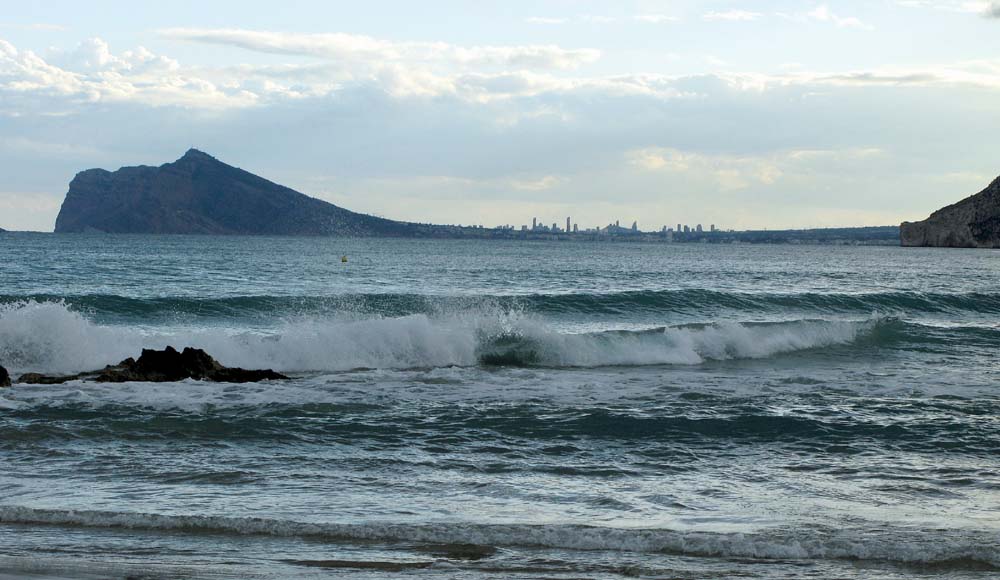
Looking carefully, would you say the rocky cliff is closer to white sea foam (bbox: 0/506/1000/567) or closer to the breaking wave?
the breaking wave

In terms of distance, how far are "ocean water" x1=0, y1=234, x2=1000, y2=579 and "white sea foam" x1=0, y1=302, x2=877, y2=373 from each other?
0.07 m

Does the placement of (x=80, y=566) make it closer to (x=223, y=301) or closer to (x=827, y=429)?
(x=827, y=429)

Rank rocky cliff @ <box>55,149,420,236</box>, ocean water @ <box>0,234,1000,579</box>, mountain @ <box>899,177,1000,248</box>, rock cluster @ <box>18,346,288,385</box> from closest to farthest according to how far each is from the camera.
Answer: ocean water @ <box>0,234,1000,579</box>
rock cluster @ <box>18,346,288,385</box>
mountain @ <box>899,177,1000,248</box>
rocky cliff @ <box>55,149,420,236</box>

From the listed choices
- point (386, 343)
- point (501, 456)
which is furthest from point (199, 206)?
point (501, 456)

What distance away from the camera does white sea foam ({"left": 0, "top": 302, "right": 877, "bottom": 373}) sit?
17.9 metres

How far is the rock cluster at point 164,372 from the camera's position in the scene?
14328mm

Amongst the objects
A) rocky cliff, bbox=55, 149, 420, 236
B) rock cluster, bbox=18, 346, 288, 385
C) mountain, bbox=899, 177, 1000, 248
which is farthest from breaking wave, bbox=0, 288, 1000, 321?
rocky cliff, bbox=55, 149, 420, 236

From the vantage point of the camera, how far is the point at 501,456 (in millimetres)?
9930

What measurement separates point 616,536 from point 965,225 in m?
163

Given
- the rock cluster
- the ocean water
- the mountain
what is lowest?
the ocean water

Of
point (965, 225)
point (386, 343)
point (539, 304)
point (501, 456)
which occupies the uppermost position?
point (965, 225)

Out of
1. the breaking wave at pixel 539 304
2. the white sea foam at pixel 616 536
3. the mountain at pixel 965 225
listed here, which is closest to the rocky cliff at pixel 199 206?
the mountain at pixel 965 225

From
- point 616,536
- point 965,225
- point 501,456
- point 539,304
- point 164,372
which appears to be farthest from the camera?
point 965,225

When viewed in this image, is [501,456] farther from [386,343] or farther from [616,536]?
[386,343]
